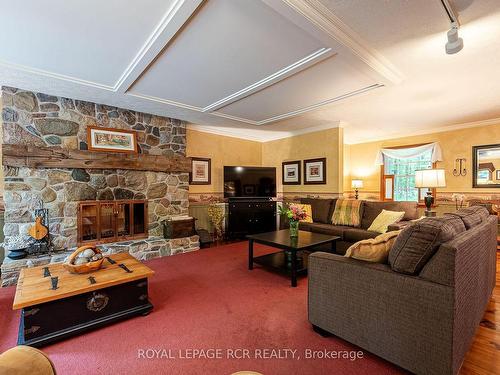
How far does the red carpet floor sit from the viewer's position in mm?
1654

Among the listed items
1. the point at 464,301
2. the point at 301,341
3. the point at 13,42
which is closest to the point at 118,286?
the point at 301,341

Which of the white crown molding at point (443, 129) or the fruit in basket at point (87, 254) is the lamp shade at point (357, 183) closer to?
the white crown molding at point (443, 129)

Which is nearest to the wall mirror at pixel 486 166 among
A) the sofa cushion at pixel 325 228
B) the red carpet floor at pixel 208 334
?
the sofa cushion at pixel 325 228

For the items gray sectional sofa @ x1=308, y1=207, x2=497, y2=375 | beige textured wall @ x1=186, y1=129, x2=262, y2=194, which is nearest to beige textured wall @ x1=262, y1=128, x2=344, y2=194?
beige textured wall @ x1=186, y1=129, x2=262, y2=194

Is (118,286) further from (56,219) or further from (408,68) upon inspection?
(408,68)

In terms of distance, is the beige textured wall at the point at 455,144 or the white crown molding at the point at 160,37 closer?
the white crown molding at the point at 160,37

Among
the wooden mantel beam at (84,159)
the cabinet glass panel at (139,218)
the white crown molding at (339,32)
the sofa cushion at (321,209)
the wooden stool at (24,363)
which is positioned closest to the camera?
the wooden stool at (24,363)

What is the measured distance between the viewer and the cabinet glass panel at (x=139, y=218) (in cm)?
426

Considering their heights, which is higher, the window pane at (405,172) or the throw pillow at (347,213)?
the window pane at (405,172)

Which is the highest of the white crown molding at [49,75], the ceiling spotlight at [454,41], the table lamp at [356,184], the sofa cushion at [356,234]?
the white crown molding at [49,75]

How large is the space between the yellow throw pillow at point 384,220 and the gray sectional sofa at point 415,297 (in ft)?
6.37

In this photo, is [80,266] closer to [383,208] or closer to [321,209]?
[321,209]

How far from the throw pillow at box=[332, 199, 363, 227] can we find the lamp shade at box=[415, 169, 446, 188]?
110 centimetres

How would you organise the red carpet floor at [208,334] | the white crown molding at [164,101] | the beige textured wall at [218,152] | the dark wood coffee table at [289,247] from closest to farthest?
the red carpet floor at [208,334], the dark wood coffee table at [289,247], the white crown molding at [164,101], the beige textured wall at [218,152]
